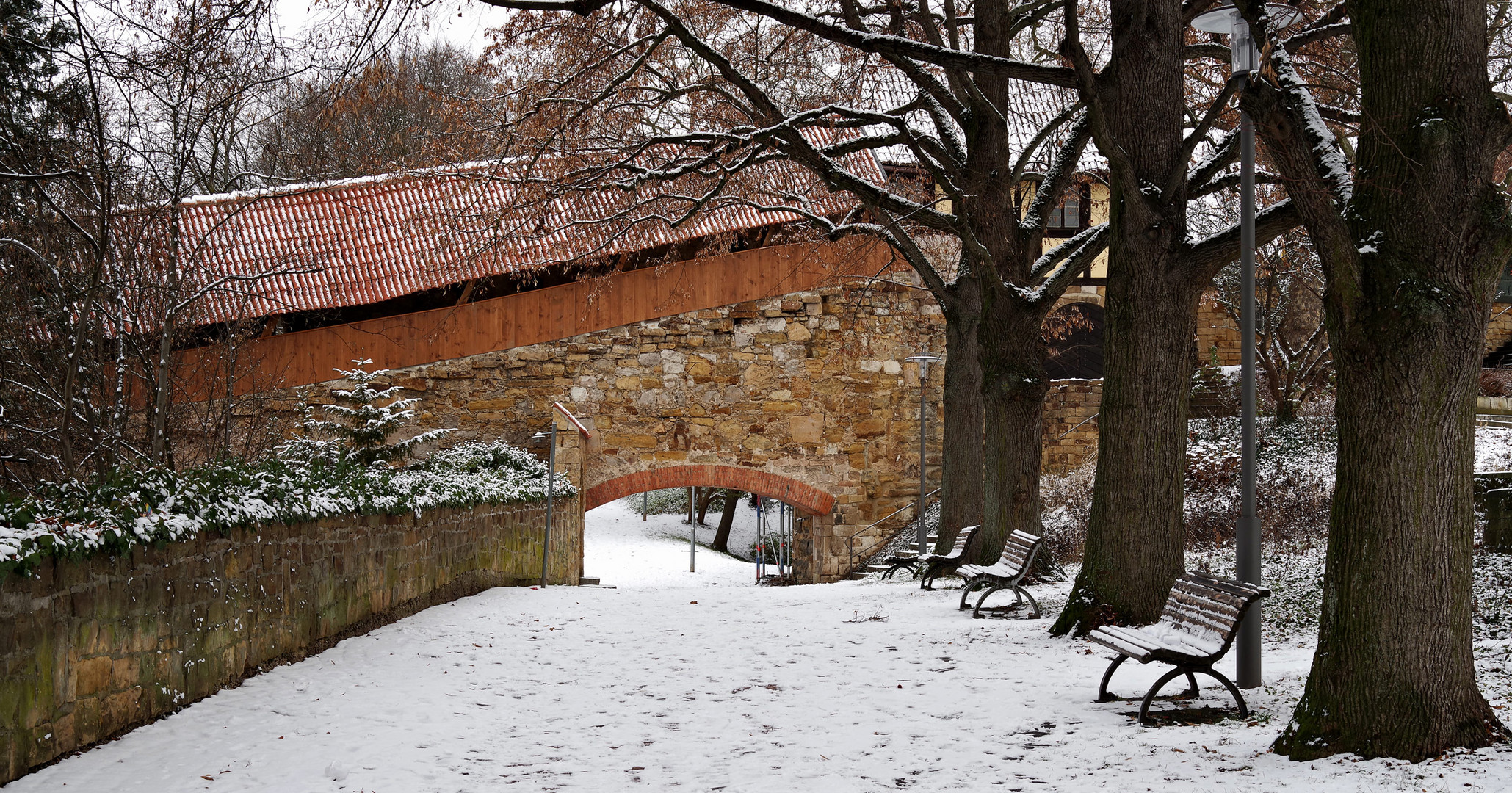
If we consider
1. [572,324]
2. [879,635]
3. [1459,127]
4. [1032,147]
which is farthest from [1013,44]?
[1459,127]

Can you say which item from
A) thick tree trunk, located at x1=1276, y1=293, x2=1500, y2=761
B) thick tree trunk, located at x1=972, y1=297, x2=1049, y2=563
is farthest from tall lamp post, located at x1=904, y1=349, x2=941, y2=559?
thick tree trunk, located at x1=1276, y1=293, x2=1500, y2=761

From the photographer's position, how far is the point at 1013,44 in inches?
627

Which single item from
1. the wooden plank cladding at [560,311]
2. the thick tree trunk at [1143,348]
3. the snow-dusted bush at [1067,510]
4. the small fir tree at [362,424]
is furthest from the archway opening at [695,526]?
the thick tree trunk at [1143,348]

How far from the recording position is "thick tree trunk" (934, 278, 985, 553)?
490 inches

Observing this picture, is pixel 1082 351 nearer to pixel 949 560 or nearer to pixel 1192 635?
pixel 949 560

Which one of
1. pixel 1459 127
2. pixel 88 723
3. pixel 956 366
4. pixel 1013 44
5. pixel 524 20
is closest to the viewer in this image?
pixel 1459 127

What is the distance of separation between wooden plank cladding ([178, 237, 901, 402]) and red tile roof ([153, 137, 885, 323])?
1.94 feet

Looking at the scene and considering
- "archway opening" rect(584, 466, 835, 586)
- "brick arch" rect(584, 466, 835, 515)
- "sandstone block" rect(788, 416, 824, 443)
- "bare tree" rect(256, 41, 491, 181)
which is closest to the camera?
"bare tree" rect(256, 41, 491, 181)

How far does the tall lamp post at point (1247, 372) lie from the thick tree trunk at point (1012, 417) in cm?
431

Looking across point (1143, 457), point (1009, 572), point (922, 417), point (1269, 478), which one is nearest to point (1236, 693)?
point (1143, 457)

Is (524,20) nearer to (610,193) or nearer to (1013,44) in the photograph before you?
(610,193)

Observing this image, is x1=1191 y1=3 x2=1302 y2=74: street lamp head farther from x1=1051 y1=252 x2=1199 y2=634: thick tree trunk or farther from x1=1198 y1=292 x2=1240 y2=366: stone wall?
x1=1198 y1=292 x2=1240 y2=366: stone wall

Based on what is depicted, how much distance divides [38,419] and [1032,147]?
9.41 m

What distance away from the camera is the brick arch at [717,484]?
17.6m
